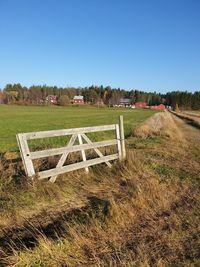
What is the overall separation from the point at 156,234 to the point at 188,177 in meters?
3.84

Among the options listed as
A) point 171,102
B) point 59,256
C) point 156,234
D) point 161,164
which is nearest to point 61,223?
point 59,256

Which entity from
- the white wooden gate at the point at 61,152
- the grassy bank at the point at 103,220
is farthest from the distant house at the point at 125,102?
the grassy bank at the point at 103,220

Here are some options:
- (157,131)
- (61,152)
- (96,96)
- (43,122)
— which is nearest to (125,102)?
(96,96)

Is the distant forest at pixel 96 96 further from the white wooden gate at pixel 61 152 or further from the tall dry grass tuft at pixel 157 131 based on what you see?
the white wooden gate at pixel 61 152

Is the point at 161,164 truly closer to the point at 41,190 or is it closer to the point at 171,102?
the point at 41,190

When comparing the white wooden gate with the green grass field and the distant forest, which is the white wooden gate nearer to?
the green grass field

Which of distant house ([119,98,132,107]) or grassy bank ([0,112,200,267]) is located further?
distant house ([119,98,132,107])

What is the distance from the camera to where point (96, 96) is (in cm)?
18088

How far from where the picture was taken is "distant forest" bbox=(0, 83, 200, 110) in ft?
518

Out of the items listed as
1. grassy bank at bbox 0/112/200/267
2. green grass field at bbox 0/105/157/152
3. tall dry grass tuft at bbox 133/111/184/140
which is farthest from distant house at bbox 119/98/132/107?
grassy bank at bbox 0/112/200/267

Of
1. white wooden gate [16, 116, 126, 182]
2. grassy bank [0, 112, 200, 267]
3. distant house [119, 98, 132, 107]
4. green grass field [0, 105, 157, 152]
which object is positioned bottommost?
distant house [119, 98, 132, 107]

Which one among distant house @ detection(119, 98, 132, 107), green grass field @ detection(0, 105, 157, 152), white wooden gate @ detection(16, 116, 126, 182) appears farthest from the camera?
distant house @ detection(119, 98, 132, 107)

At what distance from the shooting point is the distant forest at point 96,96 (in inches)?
6211

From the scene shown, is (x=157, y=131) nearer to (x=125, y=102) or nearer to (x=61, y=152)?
(x=61, y=152)
